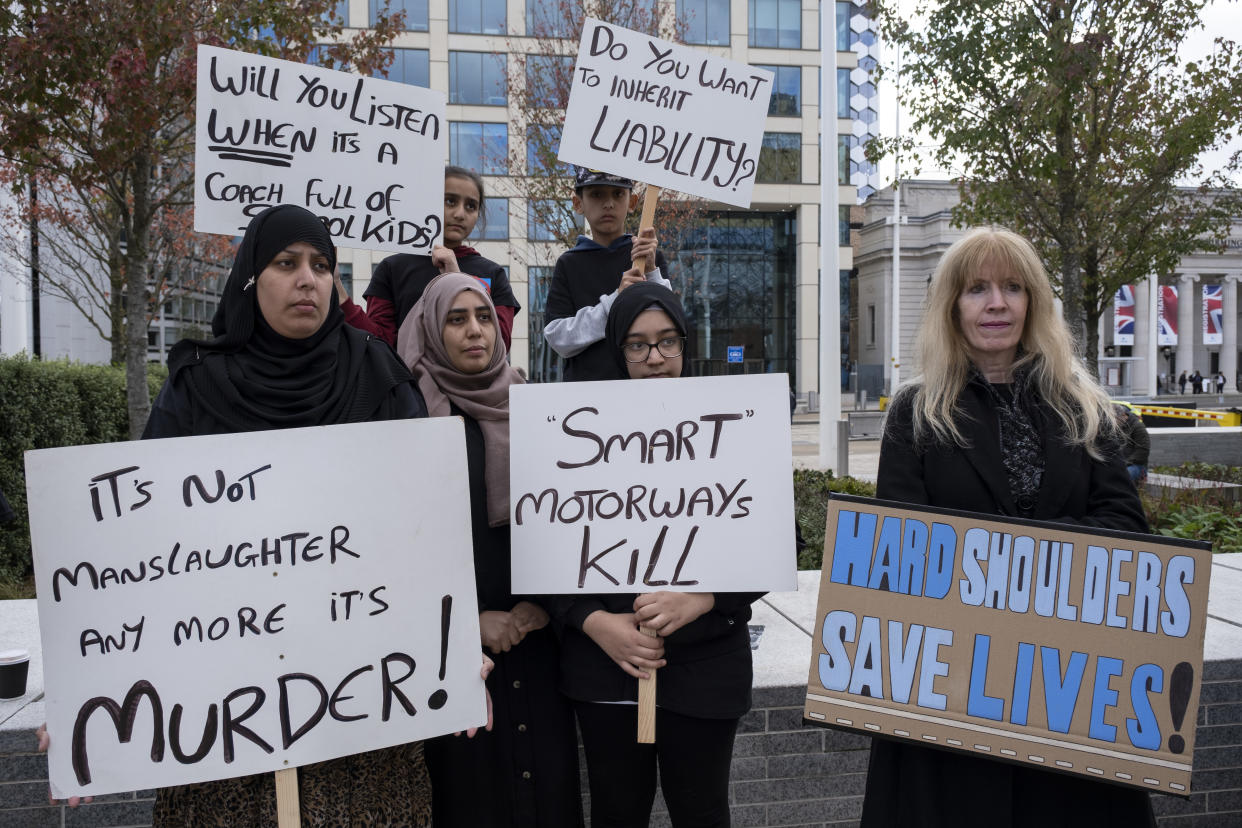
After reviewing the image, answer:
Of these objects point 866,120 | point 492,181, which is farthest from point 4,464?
point 866,120

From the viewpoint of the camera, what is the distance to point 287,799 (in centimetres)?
193

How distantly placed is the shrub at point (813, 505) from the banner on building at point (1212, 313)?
187 feet

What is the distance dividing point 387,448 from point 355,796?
2.72 feet

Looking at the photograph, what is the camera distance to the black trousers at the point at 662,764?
2348 millimetres

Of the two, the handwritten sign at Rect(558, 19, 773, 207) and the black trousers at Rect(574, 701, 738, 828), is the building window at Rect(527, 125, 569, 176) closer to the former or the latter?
the handwritten sign at Rect(558, 19, 773, 207)

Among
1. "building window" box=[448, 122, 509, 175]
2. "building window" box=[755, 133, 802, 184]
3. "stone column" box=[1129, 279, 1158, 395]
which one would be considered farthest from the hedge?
"stone column" box=[1129, 279, 1158, 395]

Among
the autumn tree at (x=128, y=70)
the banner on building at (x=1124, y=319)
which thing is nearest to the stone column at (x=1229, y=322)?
the banner on building at (x=1124, y=319)

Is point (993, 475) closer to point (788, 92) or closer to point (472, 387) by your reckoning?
point (472, 387)

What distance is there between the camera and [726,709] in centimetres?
233

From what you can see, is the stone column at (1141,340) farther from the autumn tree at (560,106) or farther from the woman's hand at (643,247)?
the woman's hand at (643,247)

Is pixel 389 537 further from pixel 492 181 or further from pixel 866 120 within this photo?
pixel 866 120

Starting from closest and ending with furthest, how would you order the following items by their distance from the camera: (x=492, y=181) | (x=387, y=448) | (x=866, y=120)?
(x=387, y=448)
(x=492, y=181)
(x=866, y=120)

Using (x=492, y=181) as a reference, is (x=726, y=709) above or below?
below

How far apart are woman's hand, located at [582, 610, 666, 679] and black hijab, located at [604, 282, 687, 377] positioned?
73cm
